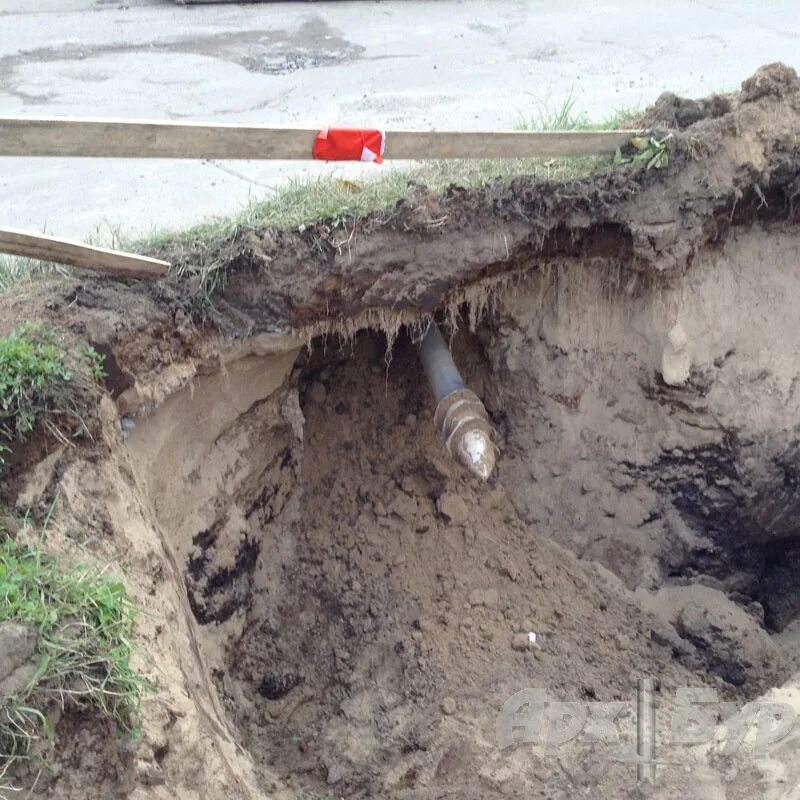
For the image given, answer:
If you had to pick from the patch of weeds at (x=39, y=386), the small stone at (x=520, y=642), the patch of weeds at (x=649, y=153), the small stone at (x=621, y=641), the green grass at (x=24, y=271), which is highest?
the patch of weeds at (x=649, y=153)

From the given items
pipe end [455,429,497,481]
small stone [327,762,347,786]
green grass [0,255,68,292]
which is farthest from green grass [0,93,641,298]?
small stone [327,762,347,786]

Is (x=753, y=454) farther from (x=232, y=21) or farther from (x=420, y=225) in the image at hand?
(x=232, y=21)

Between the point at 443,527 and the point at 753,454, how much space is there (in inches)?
72.2

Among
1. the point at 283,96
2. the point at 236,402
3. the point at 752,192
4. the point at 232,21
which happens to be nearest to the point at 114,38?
the point at 232,21

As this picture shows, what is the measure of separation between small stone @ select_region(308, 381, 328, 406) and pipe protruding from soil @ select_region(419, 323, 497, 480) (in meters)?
0.74

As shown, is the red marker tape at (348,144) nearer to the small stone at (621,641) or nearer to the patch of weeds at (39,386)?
the patch of weeds at (39,386)

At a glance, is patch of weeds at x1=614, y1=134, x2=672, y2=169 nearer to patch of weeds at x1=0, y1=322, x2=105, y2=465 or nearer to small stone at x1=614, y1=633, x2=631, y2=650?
small stone at x1=614, y1=633, x2=631, y2=650

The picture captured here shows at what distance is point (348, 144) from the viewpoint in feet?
12.3

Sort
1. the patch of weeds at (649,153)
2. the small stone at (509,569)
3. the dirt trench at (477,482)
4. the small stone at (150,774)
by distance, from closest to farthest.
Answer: the small stone at (150,774) < the dirt trench at (477,482) < the patch of weeds at (649,153) < the small stone at (509,569)

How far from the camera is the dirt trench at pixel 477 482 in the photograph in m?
3.64

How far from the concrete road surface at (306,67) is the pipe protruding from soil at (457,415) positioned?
1552 mm

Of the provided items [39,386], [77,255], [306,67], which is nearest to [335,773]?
[39,386]

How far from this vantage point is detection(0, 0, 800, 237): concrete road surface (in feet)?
19.5

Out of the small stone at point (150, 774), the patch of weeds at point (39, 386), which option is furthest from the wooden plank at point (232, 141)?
the small stone at point (150, 774)
